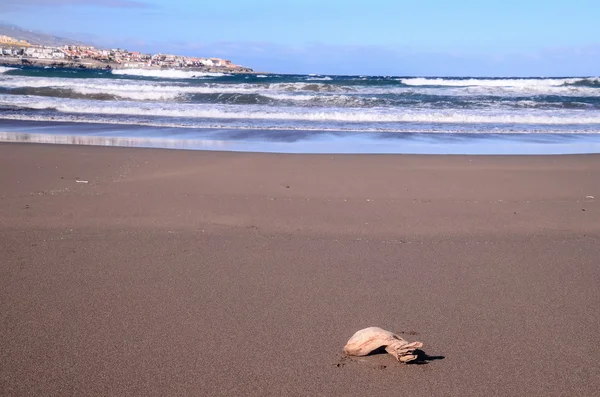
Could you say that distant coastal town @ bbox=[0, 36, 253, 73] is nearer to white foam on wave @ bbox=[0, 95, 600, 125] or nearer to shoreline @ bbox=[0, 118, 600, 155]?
white foam on wave @ bbox=[0, 95, 600, 125]

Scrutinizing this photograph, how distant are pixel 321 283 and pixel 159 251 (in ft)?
4.43

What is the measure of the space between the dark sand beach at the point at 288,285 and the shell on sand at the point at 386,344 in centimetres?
6

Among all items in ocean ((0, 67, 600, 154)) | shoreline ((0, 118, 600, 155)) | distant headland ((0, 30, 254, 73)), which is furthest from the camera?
distant headland ((0, 30, 254, 73))

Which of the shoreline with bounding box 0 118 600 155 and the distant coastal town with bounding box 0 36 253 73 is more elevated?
the distant coastal town with bounding box 0 36 253 73

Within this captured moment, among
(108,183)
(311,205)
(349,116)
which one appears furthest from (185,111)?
(311,205)

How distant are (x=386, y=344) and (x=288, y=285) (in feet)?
3.65

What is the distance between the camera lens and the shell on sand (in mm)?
2668

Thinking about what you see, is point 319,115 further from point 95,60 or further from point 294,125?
point 95,60

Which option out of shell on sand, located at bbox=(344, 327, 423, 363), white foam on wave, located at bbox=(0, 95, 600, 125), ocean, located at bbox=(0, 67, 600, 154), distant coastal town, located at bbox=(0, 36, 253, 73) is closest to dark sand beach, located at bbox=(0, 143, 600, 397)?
shell on sand, located at bbox=(344, 327, 423, 363)

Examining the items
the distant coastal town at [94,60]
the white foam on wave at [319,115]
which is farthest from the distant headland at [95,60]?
the white foam on wave at [319,115]

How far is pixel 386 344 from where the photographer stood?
8.80 feet

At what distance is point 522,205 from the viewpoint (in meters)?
6.11

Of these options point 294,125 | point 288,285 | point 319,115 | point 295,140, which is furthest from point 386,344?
point 319,115

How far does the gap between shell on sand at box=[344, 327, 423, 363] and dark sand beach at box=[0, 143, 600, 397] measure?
2.5 inches
